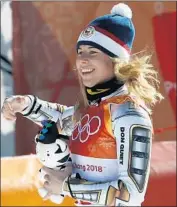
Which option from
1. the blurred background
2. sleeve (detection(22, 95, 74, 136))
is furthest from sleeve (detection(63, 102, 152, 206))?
the blurred background

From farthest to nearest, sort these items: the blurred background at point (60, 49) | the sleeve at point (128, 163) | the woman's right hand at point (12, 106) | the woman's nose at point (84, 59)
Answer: the blurred background at point (60, 49) → the woman's right hand at point (12, 106) → the woman's nose at point (84, 59) → the sleeve at point (128, 163)

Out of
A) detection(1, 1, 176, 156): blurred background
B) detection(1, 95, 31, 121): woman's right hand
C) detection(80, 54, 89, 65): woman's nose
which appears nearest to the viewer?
detection(80, 54, 89, 65): woman's nose

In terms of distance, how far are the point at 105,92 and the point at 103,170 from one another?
0.97 feet

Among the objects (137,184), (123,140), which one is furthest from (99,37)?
(137,184)

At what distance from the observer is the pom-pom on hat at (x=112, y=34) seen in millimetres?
2303

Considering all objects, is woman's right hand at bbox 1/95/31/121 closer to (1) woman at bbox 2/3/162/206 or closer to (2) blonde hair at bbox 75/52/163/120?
(1) woman at bbox 2/3/162/206

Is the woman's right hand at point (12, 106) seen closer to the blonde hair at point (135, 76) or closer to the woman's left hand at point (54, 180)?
the woman's left hand at point (54, 180)

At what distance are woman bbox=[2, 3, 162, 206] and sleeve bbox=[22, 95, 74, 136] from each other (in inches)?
2.9

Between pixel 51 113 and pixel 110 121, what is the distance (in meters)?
0.38

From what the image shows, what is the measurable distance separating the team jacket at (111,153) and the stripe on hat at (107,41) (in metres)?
0.15

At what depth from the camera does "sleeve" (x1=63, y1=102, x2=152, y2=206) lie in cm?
215

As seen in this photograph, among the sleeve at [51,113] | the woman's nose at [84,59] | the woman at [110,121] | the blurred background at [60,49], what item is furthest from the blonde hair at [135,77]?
the blurred background at [60,49]

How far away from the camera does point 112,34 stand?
91.5 inches

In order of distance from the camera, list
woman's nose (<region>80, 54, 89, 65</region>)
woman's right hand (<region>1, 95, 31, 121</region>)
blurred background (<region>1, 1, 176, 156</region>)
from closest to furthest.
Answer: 1. woman's nose (<region>80, 54, 89, 65</region>)
2. woman's right hand (<region>1, 95, 31, 121</region>)
3. blurred background (<region>1, 1, 176, 156</region>)
